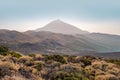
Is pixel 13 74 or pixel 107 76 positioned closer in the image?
pixel 13 74

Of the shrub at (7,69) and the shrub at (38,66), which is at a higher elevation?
the shrub at (7,69)

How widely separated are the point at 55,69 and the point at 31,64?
3007mm

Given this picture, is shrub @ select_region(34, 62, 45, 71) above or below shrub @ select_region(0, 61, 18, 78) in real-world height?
below

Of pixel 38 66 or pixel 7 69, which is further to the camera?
pixel 38 66

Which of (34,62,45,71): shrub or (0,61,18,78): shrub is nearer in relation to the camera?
(0,61,18,78): shrub

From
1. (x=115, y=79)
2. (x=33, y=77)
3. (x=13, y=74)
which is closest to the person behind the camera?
(x=13, y=74)

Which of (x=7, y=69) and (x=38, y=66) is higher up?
(x=7, y=69)

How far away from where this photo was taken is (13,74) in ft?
57.5

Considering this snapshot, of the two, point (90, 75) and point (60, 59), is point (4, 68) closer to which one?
point (90, 75)

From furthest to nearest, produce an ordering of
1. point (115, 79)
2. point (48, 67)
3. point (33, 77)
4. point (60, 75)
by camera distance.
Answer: point (48, 67) < point (115, 79) < point (60, 75) < point (33, 77)

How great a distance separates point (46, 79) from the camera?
2077cm

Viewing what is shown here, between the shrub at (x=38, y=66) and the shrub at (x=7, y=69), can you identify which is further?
the shrub at (x=38, y=66)

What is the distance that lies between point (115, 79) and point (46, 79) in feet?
17.3

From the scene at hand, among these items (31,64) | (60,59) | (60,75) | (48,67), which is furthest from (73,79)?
(60,59)
